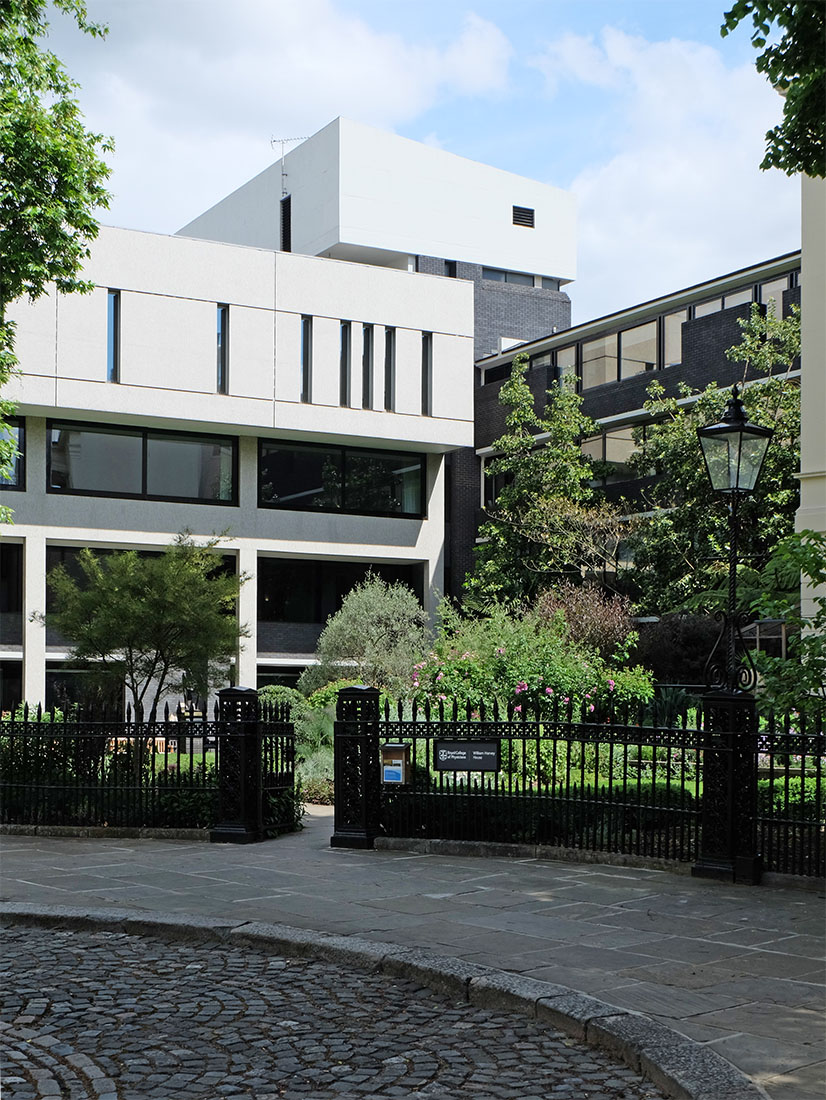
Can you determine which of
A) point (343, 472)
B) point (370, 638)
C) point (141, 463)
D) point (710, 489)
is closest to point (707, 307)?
point (710, 489)

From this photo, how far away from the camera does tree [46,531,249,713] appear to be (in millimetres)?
21953

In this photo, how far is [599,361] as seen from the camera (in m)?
39.9

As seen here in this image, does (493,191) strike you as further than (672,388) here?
Yes

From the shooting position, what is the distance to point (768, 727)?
33.1 ft

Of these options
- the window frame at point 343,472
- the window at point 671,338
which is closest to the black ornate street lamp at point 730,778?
the window frame at point 343,472

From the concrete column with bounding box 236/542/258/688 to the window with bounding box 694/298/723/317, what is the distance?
14.9 metres

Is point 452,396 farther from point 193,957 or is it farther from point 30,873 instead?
point 193,957

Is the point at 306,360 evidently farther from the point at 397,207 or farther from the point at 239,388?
the point at 397,207

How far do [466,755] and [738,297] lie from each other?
89.6 feet

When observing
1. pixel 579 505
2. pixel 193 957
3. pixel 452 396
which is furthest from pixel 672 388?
pixel 193 957

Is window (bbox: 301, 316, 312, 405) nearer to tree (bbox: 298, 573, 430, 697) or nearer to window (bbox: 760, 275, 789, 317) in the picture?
tree (bbox: 298, 573, 430, 697)

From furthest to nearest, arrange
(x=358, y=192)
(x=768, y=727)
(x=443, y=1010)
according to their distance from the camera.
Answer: (x=358, y=192) < (x=768, y=727) < (x=443, y=1010)

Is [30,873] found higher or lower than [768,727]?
lower

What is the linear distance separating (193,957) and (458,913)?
2.01 meters
